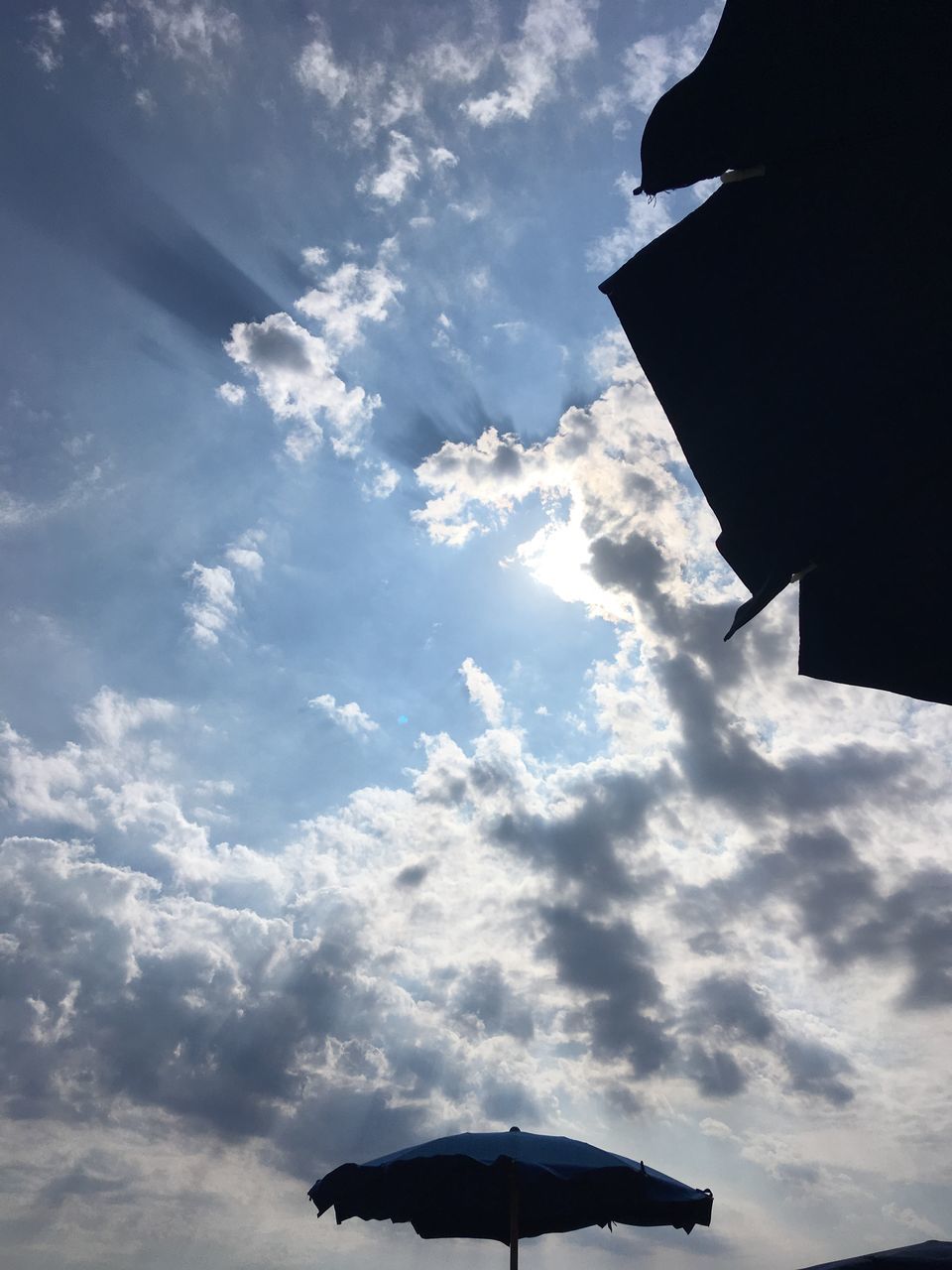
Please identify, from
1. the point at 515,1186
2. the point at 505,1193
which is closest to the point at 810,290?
the point at 515,1186

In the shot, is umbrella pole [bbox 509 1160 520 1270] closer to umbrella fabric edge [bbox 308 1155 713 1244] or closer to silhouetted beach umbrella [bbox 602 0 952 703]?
umbrella fabric edge [bbox 308 1155 713 1244]

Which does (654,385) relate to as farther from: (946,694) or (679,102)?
(946,694)

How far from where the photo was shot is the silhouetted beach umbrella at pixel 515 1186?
24.1 ft

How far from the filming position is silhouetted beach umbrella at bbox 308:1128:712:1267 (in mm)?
7348

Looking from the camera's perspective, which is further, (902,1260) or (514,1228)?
(514,1228)

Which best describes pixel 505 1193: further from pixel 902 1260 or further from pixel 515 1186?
pixel 902 1260

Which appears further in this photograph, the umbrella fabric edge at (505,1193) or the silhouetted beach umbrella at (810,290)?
the umbrella fabric edge at (505,1193)

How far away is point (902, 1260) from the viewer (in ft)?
22.6

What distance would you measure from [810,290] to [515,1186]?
855cm

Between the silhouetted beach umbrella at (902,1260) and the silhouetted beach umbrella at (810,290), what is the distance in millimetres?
7420

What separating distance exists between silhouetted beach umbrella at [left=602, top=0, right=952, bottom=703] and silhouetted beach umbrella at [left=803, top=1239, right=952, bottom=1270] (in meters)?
7.42

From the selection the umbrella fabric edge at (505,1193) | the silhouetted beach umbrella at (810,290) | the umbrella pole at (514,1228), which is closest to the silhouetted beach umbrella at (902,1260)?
the umbrella fabric edge at (505,1193)

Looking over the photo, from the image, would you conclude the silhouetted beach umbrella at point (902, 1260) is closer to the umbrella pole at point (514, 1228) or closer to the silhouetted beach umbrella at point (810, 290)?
the umbrella pole at point (514, 1228)

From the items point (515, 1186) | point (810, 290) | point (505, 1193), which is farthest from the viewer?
point (505, 1193)
